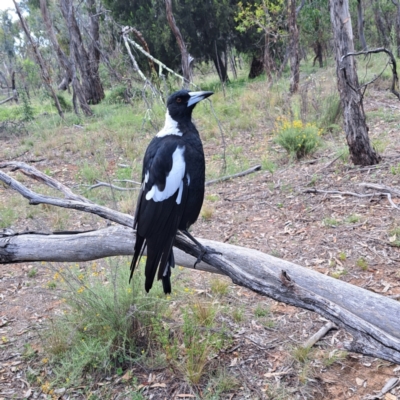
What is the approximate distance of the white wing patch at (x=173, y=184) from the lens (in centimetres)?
208

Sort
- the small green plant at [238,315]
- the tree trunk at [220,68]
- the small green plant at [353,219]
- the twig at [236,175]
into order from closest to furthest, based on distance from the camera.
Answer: the small green plant at [238,315] → the small green plant at [353,219] → the twig at [236,175] → the tree trunk at [220,68]

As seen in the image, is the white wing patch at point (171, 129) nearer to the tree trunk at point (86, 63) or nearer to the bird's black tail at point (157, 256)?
the bird's black tail at point (157, 256)

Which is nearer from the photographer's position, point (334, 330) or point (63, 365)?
point (63, 365)

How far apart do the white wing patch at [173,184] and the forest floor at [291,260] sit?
3.69 feet

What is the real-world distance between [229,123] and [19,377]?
590 cm

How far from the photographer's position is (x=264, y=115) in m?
7.67

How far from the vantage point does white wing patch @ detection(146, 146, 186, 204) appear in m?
2.08

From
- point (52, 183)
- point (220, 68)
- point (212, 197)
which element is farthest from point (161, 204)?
point (220, 68)

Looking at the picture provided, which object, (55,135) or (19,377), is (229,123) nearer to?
(55,135)

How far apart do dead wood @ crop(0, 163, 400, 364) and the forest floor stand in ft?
2.05

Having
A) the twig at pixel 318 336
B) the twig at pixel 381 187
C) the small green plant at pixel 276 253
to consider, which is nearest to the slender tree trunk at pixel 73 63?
the twig at pixel 381 187

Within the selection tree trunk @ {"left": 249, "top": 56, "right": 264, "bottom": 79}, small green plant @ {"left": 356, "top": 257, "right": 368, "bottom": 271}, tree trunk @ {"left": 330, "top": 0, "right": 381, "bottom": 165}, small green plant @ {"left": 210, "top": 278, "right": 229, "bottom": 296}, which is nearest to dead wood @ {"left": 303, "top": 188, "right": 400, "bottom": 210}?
tree trunk @ {"left": 330, "top": 0, "right": 381, "bottom": 165}

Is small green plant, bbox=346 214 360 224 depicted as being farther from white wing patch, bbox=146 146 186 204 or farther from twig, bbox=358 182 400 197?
white wing patch, bbox=146 146 186 204

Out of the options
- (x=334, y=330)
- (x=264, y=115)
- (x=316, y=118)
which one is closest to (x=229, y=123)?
(x=264, y=115)
